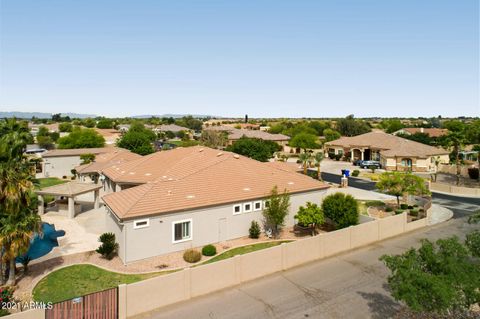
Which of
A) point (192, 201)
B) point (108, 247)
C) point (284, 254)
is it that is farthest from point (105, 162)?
point (284, 254)

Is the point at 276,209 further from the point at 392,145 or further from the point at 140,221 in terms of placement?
the point at 392,145

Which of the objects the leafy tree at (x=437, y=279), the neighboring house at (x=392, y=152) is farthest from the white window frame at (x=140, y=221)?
the neighboring house at (x=392, y=152)

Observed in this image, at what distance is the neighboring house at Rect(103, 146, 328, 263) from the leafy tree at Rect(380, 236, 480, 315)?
48.7ft

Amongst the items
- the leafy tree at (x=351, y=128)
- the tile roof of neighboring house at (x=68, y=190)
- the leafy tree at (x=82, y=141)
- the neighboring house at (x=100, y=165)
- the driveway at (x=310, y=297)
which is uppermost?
the leafy tree at (x=351, y=128)

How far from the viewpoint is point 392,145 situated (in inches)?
2712

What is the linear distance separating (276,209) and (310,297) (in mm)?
9222

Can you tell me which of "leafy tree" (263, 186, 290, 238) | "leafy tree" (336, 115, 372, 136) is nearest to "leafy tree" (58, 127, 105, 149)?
"leafy tree" (263, 186, 290, 238)

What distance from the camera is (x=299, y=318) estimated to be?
16250 mm

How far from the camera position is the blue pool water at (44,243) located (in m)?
24.2

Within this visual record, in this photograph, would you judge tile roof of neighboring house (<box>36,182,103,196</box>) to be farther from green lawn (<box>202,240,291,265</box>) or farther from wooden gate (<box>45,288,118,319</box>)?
wooden gate (<box>45,288,118,319</box>)

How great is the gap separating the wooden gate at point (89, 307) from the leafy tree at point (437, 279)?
39.0 ft

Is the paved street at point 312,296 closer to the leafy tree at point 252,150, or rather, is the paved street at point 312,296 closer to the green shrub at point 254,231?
the green shrub at point 254,231

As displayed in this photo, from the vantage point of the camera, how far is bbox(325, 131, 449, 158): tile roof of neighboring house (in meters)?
63.6

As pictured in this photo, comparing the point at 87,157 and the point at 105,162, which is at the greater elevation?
the point at 87,157
